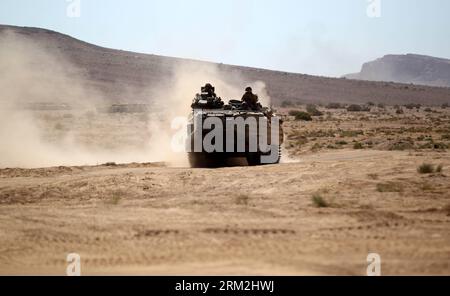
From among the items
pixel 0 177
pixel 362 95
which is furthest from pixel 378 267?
pixel 362 95

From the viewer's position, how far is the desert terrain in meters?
7.02

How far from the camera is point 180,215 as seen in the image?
954 cm

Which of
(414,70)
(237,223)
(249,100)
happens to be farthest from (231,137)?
(414,70)

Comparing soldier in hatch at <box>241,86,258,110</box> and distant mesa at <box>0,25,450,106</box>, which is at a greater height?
distant mesa at <box>0,25,450,106</box>

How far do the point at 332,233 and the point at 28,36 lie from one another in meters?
86.7

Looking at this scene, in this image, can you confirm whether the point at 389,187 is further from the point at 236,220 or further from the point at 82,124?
the point at 82,124

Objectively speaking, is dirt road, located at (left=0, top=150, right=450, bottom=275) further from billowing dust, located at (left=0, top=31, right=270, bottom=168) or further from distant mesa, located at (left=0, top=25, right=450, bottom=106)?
distant mesa, located at (left=0, top=25, right=450, bottom=106)

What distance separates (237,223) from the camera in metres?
8.75

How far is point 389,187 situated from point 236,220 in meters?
3.61

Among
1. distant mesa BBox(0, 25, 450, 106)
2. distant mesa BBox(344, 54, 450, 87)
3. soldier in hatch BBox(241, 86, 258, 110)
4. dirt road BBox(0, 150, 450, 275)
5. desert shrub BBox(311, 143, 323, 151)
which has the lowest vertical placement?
dirt road BBox(0, 150, 450, 275)

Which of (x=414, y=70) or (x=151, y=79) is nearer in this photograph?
(x=151, y=79)

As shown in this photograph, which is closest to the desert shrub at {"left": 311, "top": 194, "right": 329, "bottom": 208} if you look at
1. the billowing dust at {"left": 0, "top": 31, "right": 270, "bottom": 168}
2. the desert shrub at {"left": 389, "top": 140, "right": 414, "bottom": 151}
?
the billowing dust at {"left": 0, "top": 31, "right": 270, "bottom": 168}

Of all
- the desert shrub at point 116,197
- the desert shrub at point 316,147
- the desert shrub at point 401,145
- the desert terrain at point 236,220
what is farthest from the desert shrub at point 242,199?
the desert shrub at point 316,147

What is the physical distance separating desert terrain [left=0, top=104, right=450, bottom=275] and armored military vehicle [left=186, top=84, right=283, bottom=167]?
1.80 m
